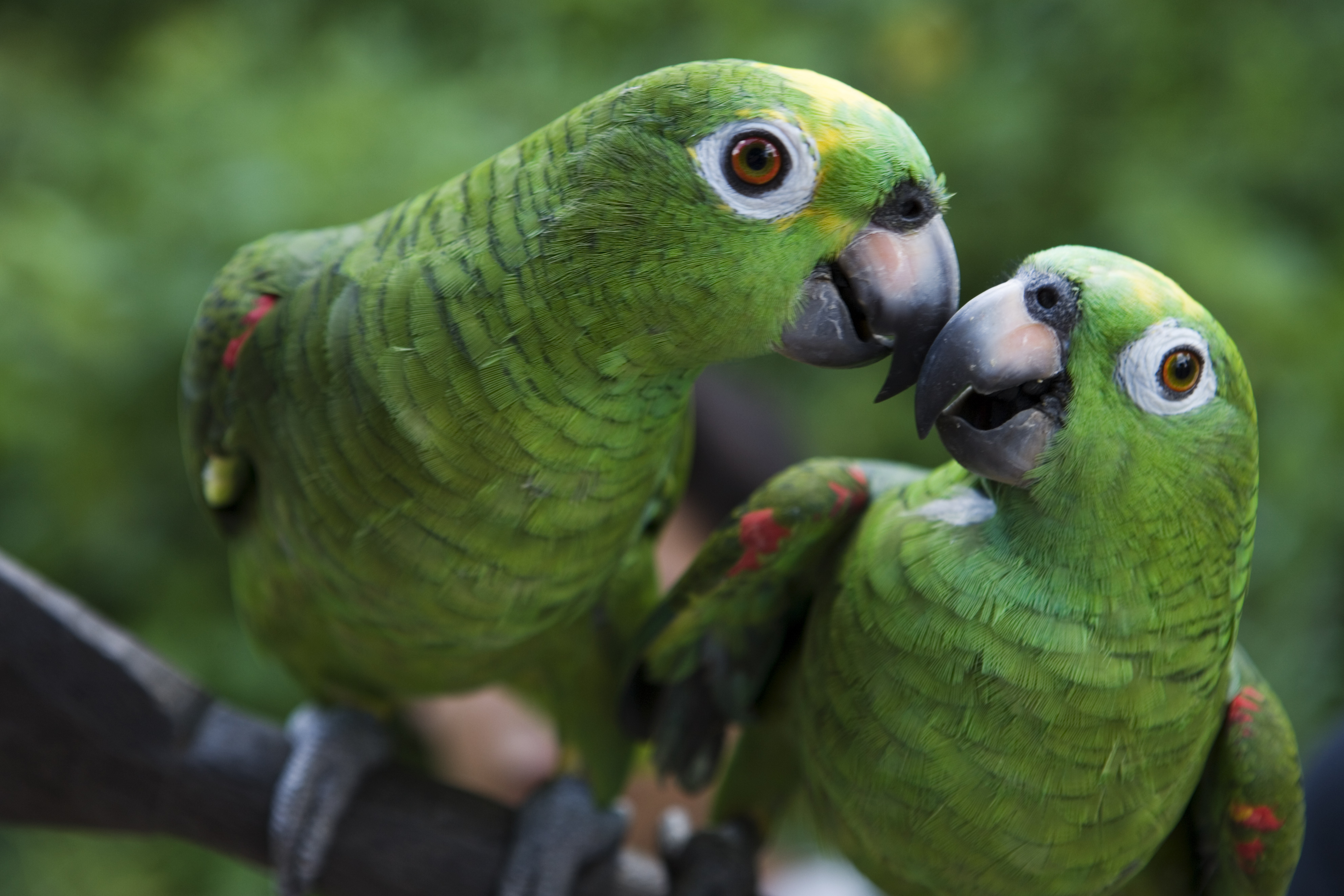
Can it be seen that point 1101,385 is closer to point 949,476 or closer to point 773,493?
point 949,476

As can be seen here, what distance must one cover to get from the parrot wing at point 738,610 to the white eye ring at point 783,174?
0.88 ft

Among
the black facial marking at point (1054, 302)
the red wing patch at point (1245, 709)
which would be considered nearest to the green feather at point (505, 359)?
the black facial marking at point (1054, 302)

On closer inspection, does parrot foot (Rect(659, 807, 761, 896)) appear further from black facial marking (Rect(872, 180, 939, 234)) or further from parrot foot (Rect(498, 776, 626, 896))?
black facial marking (Rect(872, 180, 939, 234))

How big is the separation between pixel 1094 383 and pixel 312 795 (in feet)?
2.96

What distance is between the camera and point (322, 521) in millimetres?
940

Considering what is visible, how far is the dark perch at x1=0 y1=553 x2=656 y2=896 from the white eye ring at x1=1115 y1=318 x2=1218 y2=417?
2.52 feet

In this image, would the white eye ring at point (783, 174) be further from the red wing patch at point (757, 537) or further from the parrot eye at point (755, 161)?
the red wing patch at point (757, 537)

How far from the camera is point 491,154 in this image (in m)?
2.18

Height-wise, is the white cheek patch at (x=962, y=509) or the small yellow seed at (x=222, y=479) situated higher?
the white cheek patch at (x=962, y=509)

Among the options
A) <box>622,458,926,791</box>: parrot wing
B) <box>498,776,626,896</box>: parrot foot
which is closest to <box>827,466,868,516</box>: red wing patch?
<box>622,458,926,791</box>: parrot wing

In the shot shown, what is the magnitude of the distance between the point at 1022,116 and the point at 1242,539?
6.66ft

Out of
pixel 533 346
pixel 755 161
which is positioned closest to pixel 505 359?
pixel 533 346

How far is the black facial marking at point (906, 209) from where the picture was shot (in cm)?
77

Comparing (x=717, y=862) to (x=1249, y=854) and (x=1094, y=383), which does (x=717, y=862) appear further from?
(x=1094, y=383)
